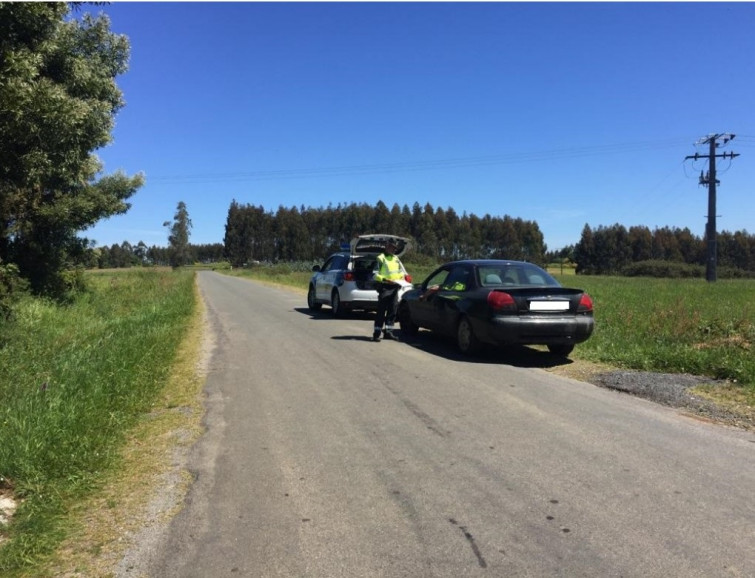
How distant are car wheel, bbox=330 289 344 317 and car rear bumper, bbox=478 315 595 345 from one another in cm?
666

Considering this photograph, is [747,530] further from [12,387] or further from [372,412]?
[12,387]

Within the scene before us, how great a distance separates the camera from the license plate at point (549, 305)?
26.1 ft

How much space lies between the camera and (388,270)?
10305mm

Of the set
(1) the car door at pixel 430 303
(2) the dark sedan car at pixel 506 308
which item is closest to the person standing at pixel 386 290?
(1) the car door at pixel 430 303

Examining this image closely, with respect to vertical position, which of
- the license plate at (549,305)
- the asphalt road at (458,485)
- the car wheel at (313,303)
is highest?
the license plate at (549,305)

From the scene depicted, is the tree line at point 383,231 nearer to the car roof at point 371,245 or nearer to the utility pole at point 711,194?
the utility pole at point 711,194

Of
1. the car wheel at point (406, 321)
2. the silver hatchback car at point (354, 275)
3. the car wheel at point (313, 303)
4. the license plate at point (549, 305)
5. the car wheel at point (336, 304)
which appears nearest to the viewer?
the license plate at point (549, 305)

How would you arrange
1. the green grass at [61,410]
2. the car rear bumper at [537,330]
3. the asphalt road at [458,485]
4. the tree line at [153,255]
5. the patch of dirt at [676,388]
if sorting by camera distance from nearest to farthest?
the asphalt road at [458,485] → the green grass at [61,410] → the patch of dirt at [676,388] → the car rear bumper at [537,330] → the tree line at [153,255]

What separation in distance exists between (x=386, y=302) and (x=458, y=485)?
21.7 feet

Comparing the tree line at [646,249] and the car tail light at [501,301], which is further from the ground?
the tree line at [646,249]

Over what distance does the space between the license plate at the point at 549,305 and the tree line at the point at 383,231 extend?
9230cm

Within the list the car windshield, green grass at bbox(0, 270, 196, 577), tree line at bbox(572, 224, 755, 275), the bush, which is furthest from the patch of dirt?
tree line at bbox(572, 224, 755, 275)

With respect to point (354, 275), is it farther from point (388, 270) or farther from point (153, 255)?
point (153, 255)

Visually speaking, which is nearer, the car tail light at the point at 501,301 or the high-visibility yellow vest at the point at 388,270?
the car tail light at the point at 501,301
